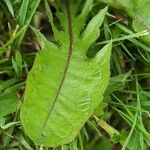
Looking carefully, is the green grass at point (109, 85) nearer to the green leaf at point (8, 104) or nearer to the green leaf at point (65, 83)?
the green leaf at point (8, 104)

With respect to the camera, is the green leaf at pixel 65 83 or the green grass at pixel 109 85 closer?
the green leaf at pixel 65 83

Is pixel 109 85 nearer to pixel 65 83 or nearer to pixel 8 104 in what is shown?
pixel 65 83

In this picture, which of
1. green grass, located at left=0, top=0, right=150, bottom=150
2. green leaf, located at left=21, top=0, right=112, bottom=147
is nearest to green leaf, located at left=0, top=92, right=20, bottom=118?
green grass, located at left=0, top=0, right=150, bottom=150

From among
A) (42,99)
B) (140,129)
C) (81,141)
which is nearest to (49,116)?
(42,99)

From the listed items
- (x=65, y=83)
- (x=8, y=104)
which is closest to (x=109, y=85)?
(x=65, y=83)

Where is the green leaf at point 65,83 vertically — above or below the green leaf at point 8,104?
above

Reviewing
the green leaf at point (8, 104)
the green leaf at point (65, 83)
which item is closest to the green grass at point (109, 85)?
the green leaf at point (8, 104)

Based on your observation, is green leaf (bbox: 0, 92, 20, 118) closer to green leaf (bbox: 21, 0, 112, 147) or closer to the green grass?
the green grass
